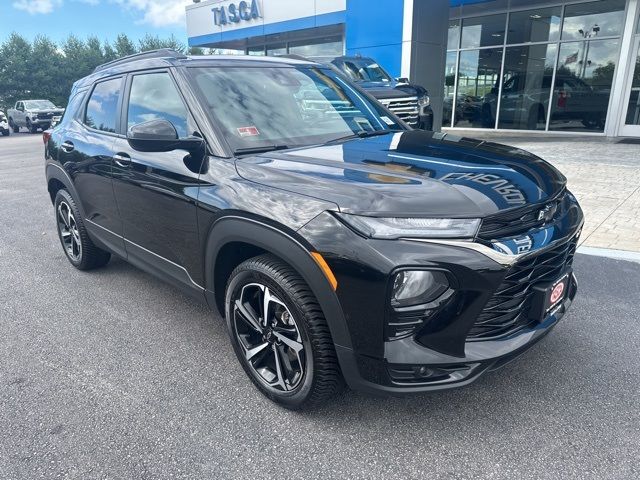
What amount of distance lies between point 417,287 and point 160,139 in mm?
1626

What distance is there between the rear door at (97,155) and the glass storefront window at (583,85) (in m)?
13.4

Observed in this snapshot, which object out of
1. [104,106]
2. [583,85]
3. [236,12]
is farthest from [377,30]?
[104,106]

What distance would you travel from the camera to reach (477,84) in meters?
15.9

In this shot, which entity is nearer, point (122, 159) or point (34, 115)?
point (122, 159)

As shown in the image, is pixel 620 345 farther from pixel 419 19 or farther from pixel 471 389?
pixel 419 19

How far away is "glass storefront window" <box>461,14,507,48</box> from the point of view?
14961mm

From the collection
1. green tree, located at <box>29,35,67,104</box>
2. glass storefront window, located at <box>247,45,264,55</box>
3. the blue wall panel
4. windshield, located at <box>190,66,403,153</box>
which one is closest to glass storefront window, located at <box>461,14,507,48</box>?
the blue wall panel

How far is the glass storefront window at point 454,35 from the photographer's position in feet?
52.4

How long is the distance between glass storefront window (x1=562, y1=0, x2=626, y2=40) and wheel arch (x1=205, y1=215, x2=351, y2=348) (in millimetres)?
14023

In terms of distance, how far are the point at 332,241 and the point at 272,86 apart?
1547 mm

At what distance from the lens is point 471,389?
269 centimetres

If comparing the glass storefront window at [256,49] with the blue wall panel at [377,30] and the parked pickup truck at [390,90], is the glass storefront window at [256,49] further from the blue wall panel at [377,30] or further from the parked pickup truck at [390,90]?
the parked pickup truck at [390,90]

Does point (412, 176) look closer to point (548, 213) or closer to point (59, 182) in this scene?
point (548, 213)

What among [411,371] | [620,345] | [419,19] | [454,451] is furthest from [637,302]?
[419,19]
